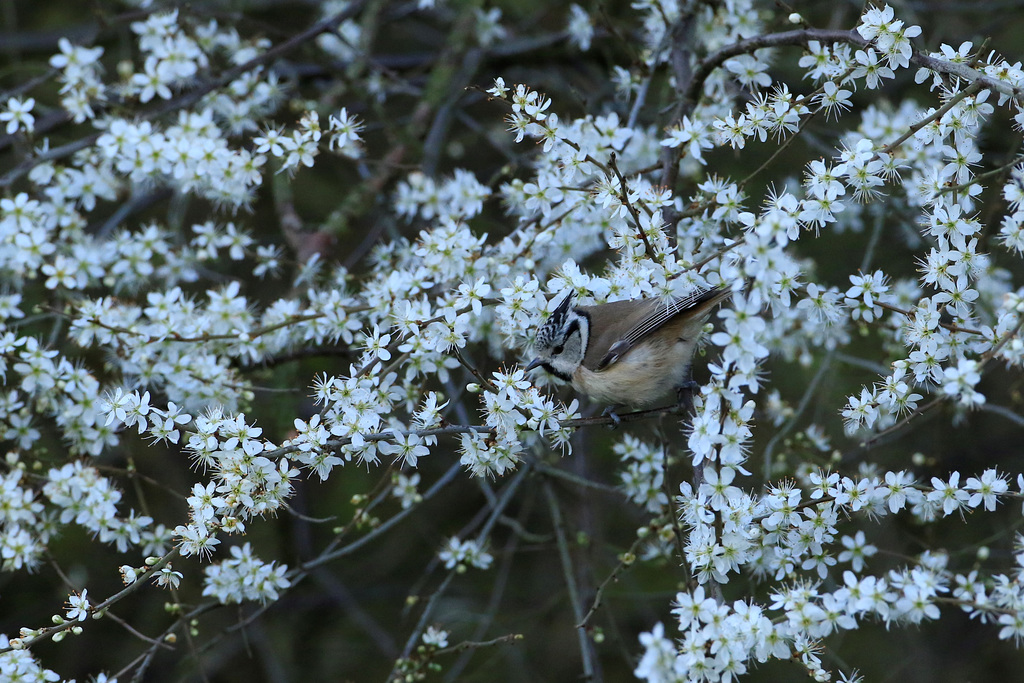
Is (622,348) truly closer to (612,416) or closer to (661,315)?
(661,315)

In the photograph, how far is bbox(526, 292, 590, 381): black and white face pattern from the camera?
328cm

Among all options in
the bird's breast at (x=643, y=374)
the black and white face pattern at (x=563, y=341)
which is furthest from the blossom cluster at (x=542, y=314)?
the bird's breast at (x=643, y=374)

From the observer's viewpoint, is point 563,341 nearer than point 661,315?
No

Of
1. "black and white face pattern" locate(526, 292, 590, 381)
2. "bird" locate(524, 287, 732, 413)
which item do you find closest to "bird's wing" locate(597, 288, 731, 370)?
"bird" locate(524, 287, 732, 413)

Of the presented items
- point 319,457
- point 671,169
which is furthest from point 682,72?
point 319,457

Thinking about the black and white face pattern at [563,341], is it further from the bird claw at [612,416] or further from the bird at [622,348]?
the bird claw at [612,416]

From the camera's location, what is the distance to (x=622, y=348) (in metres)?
3.50

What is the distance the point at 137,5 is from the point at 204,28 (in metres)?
0.57

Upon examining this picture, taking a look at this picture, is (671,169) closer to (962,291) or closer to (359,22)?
(962,291)

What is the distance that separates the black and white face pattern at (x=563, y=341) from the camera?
328 cm

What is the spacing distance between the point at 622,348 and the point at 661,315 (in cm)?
30

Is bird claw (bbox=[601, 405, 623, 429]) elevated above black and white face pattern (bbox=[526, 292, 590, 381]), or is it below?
below

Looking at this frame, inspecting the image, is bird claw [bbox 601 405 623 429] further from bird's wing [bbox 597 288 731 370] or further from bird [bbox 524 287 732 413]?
bird's wing [bbox 597 288 731 370]

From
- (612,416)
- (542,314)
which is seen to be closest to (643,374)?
(612,416)
